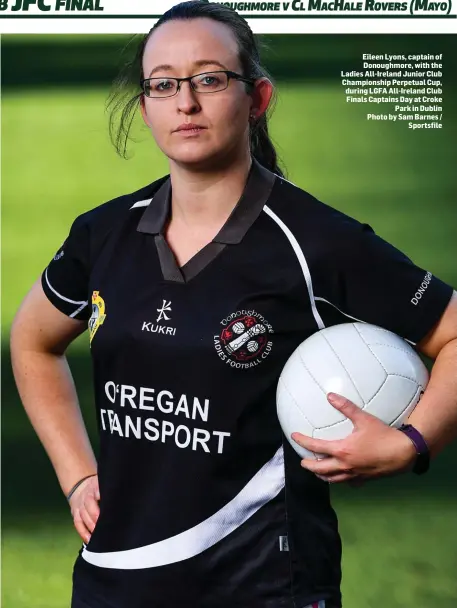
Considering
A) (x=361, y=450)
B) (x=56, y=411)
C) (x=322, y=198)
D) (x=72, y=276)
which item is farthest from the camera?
(x=322, y=198)

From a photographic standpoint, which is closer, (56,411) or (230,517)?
(230,517)

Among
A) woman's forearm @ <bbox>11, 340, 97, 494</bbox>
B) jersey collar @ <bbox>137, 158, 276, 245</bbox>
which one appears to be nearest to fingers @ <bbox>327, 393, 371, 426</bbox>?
jersey collar @ <bbox>137, 158, 276, 245</bbox>

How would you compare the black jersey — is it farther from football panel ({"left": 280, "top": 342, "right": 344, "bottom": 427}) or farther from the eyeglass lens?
the eyeglass lens

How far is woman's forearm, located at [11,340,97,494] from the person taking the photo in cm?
238

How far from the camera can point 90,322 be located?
2.09m

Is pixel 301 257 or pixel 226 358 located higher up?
pixel 301 257

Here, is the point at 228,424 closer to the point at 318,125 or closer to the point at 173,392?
the point at 173,392

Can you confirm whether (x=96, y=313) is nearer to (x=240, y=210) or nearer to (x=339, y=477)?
(x=240, y=210)

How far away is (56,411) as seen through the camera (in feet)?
7.89

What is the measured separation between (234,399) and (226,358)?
75 mm

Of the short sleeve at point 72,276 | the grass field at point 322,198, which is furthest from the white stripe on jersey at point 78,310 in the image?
the grass field at point 322,198

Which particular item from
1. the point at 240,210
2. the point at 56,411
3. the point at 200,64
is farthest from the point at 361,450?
the point at 56,411

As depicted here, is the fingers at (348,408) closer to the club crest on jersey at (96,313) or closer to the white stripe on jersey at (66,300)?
the club crest on jersey at (96,313)

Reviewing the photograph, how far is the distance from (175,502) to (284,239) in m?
0.52
